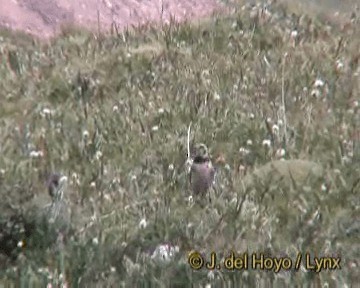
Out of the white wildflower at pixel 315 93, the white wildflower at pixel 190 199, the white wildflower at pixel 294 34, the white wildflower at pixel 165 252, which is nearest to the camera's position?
the white wildflower at pixel 165 252

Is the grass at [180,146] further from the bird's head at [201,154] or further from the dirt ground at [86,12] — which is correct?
the dirt ground at [86,12]

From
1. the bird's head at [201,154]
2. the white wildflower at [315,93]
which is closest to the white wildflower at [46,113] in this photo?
the bird's head at [201,154]

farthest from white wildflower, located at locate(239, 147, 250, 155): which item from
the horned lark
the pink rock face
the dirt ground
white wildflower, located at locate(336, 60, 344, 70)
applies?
the pink rock face

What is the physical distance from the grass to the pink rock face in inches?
82.1

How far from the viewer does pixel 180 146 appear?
619 cm

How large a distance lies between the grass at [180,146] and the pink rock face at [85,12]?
6.84 ft

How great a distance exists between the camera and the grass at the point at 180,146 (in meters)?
4.71

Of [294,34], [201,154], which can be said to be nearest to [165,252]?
[201,154]

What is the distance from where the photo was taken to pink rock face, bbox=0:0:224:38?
38.3ft

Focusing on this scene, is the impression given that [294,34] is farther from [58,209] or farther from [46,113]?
[58,209]

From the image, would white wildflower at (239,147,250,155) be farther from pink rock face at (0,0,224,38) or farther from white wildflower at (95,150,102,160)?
pink rock face at (0,0,224,38)

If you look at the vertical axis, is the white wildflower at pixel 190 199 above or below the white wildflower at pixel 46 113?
above

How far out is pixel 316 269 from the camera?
174 inches

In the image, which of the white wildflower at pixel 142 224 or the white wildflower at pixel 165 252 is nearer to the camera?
the white wildflower at pixel 165 252
